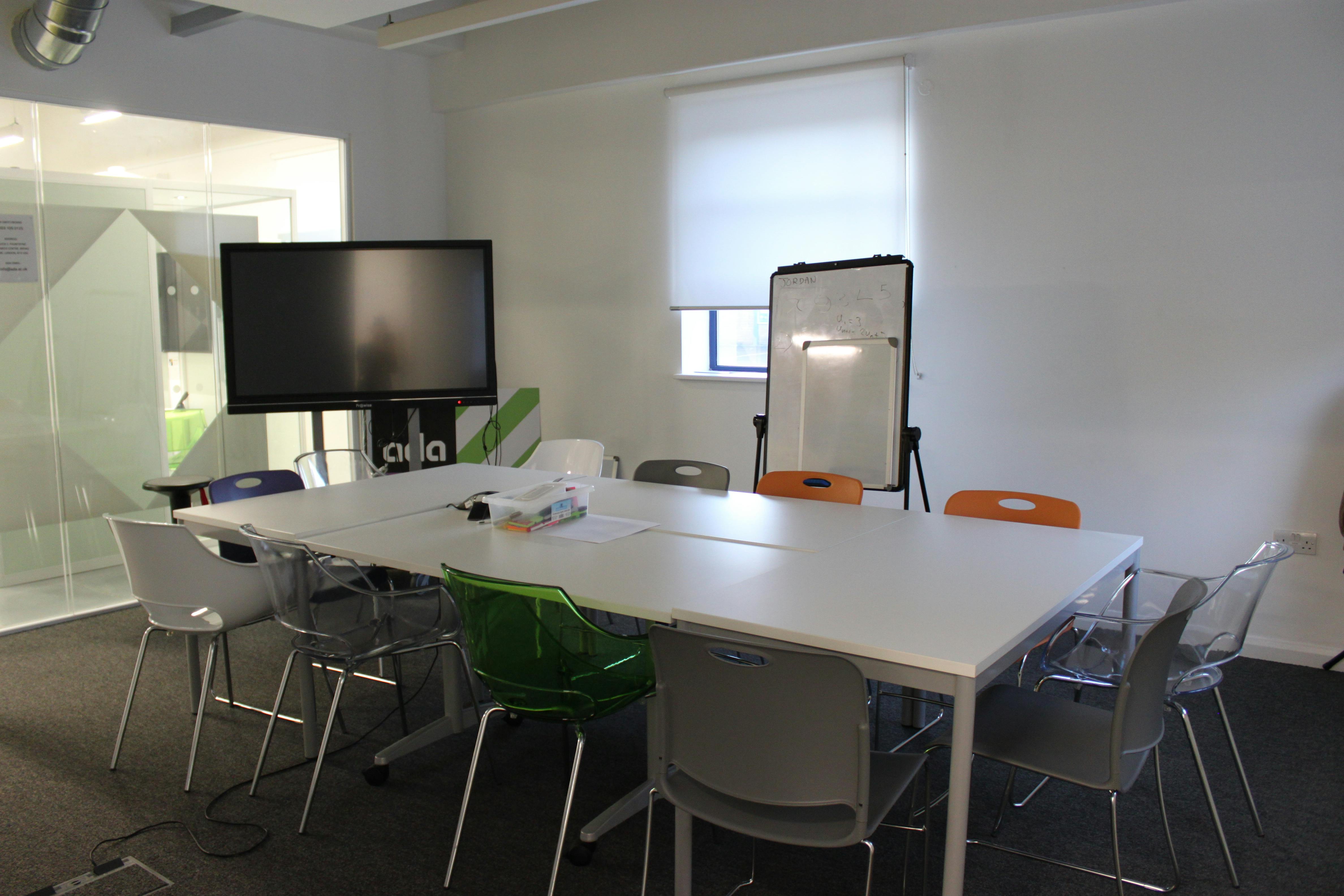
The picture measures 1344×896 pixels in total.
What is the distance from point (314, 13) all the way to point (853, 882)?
4306 mm

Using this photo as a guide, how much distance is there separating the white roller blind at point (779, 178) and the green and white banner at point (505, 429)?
4.41 feet

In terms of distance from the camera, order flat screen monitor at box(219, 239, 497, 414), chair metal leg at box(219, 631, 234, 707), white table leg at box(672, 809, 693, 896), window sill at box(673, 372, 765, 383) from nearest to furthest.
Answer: white table leg at box(672, 809, 693, 896), chair metal leg at box(219, 631, 234, 707), flat screen monitor at box(219, 239, 497, 414), window sill at box(673, 372, 765, 383)

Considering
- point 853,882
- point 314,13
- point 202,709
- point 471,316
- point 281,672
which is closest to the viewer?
point 853,882

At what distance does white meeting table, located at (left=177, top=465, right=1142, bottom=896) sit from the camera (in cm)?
193

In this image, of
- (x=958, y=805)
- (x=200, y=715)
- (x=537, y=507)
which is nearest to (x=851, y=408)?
(x=537, y=507)

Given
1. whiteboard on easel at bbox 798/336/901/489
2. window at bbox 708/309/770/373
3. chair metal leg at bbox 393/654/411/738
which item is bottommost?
chair metal leg at bbox 393/654/411/738

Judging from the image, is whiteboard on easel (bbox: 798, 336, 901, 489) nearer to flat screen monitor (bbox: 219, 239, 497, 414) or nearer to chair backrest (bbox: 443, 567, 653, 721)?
flat screen monitor (bbox: 219, 239, 497, 414)

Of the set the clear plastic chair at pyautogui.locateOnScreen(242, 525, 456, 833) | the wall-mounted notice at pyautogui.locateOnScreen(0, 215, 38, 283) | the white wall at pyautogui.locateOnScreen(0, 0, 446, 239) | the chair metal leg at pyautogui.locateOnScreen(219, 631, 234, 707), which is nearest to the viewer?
the clear plastic chair at pyautogui.locateOnScreen(242, 525, 456, 833)

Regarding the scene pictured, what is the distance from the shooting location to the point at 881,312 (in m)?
4.58

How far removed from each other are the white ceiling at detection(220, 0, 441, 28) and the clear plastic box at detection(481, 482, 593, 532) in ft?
8.07

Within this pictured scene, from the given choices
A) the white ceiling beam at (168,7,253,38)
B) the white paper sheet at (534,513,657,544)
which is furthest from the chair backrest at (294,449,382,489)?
the white ceiling beam at (168,7,253,38)

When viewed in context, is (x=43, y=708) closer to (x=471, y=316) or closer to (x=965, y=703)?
(x=471, y=316)

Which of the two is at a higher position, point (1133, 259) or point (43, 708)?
point (1133, 259)

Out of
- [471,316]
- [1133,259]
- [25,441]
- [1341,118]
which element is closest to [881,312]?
[1133,259]
